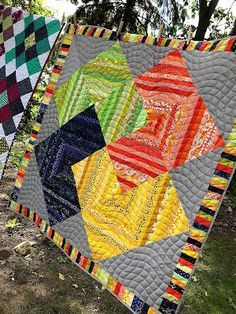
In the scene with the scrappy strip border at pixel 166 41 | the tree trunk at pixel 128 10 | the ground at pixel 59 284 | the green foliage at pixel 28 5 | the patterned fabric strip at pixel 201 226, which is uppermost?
the tree trunk at pixel 128 10

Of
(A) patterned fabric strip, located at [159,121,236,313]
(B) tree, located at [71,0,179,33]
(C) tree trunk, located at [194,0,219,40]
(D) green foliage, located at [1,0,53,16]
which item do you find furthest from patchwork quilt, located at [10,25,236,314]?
(D) green foliage, located at [1,0,53,16]

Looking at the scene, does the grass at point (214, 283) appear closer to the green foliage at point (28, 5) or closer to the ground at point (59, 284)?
the ground at point (59, 284)

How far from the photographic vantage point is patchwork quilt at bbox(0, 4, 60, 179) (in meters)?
2.08

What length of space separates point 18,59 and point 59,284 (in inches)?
53.9

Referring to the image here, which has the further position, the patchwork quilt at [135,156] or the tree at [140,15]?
the tree at [140,15]

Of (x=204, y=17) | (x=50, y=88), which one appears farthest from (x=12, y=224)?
(x=204, y=17)

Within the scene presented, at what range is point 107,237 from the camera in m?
1.71

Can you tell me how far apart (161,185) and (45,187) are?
0.82m

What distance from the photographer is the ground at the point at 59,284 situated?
1793 millimetres

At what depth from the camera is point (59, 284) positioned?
196 centimetres

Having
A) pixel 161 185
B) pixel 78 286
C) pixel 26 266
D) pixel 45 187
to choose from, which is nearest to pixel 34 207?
pixel 45 187

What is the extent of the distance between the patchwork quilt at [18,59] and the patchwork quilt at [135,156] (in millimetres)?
119

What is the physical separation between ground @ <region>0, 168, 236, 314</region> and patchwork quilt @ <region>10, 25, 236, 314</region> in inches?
8.5

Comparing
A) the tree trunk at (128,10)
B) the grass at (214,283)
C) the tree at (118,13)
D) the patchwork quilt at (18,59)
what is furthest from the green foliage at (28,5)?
the grass at (214,283)
